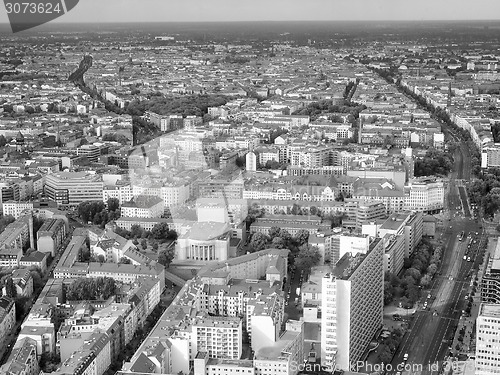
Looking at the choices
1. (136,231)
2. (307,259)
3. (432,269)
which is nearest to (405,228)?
(432,269)

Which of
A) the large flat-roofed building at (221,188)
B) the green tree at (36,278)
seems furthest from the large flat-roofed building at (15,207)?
the green tree at (36,278)

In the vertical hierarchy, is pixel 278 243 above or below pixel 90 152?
below

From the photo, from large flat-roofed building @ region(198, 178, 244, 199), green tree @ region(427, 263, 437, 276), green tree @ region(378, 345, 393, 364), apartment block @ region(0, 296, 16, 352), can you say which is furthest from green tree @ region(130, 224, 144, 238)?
green tree @ region(378, 345, 393, 364)

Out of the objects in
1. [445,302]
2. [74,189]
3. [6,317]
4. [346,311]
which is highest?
[346,311]

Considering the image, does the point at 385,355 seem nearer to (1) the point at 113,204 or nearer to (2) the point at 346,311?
(2) the point at 346,311

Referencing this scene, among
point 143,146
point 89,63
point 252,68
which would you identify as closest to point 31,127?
point 143,146

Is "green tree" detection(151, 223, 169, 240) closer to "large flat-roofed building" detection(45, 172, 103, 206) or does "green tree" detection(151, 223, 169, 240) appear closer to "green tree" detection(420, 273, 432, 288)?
"large flat-roofed building" detection(45, 172, 103, 206)
